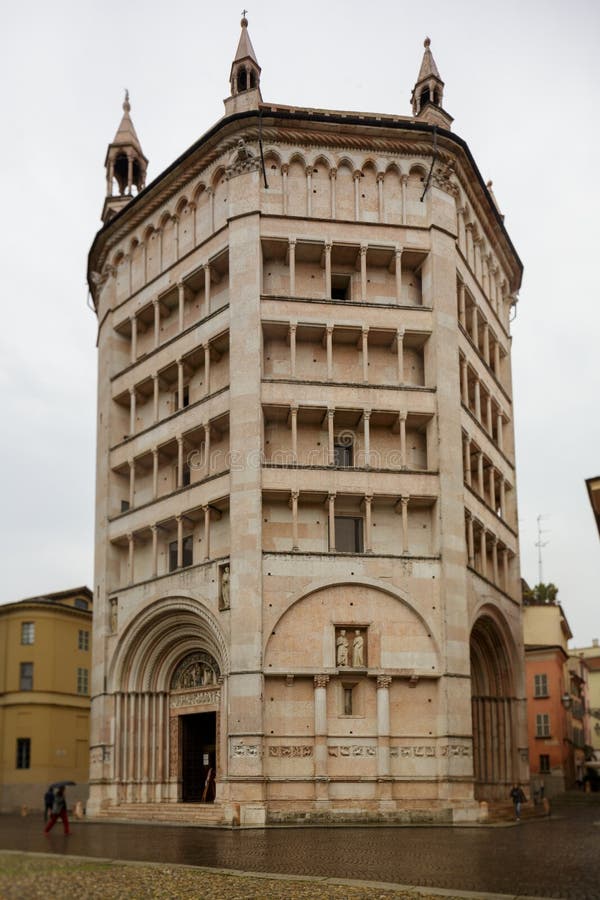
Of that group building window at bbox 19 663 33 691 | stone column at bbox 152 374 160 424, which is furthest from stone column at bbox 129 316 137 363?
Answer: building window at bbox 19 663 33 691

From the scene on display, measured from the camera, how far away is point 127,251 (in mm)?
50531

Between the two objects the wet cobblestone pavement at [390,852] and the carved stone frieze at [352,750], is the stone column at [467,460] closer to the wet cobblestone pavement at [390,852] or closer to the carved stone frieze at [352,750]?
the carved stone frieze at [352,750]

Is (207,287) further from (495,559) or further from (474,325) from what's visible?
(495,559)

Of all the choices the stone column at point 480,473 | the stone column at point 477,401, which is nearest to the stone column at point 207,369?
the stone column at point 477,401

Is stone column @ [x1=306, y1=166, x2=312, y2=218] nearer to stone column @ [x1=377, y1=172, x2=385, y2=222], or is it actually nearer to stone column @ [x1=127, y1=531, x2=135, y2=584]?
stone column @ [x1=377, y1=172, x2=385, y2=222]

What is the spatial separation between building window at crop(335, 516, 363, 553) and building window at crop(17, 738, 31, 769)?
34614 millimetres

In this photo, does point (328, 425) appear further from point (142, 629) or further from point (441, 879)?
point (441, 879)

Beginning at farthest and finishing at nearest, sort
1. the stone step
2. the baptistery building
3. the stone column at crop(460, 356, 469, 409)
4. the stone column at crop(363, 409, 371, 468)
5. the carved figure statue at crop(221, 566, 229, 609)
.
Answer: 1. the stone column at crop(460, 356, 469, 409)
2. the stone column at crop(363, 409, 371, 468)
3. the carved figure statue at crop(221, 566, 229, 609)
4. the baptistery building
5. the stone step

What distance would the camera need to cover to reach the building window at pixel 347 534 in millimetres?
41750

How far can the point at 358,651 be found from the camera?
129 feet

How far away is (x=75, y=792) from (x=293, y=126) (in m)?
44.3

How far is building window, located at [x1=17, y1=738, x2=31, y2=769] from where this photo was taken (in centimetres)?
6638

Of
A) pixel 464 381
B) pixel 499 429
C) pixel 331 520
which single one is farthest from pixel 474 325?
pixel 331 520

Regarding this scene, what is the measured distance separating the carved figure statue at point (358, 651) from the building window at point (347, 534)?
12.8 ft
